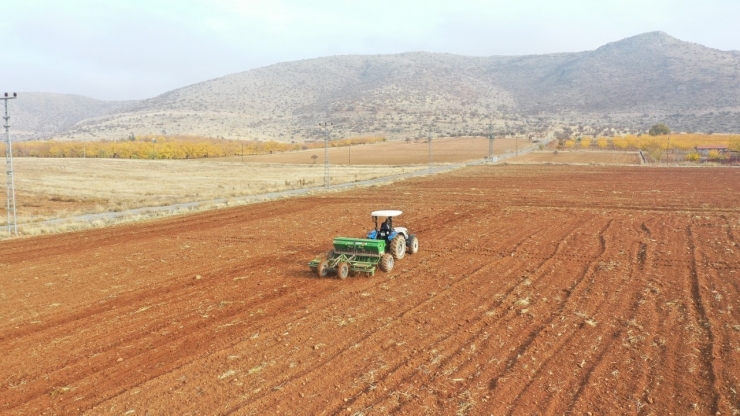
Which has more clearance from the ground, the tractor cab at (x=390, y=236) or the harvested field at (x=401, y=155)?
the tractor cab at (x=390, y=236)

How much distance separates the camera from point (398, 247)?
16.7 m

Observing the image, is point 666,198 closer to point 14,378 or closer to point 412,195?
point 412,195

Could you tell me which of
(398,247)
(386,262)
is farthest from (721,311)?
(398,247)

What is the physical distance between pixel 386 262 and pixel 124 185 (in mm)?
47613

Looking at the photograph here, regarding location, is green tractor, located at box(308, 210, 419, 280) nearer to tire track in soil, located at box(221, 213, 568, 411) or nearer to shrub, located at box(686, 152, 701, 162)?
tire track in soil, located at box(221, 213, 568, 411)

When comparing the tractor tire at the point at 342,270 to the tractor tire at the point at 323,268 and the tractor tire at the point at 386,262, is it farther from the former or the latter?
the tractor tire at the point at 386,262

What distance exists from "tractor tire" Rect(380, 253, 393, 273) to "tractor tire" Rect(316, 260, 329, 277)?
1583 millimetres

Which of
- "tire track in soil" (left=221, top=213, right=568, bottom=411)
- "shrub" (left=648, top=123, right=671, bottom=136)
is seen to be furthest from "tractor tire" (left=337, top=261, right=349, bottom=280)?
"shrub" (left=648, top=123, right=671, bottom=136)

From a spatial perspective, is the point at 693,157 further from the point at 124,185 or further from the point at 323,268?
the point at 323,268

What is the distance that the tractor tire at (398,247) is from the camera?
16500 millimetres

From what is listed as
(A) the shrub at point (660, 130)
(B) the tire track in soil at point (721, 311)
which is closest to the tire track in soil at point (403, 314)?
(B) the tire track in soil at point (721, 311)

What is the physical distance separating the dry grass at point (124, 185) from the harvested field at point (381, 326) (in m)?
14.5

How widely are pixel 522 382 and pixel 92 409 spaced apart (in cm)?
648

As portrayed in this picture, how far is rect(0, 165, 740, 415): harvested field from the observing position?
808 cm
